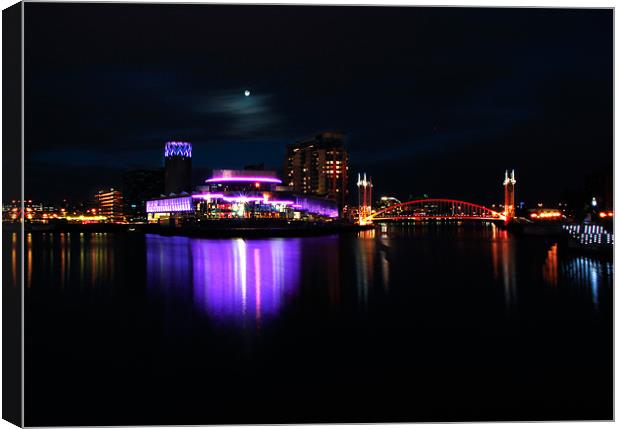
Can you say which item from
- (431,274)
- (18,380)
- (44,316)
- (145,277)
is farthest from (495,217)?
(18,380)

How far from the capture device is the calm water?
4668 mm

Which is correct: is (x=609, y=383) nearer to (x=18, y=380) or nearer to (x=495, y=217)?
(x=18, y=380)

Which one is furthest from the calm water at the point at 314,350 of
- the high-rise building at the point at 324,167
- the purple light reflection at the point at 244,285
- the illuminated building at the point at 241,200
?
the high-rise building at the point at 324,167

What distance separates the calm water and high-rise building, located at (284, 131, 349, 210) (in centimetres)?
6004

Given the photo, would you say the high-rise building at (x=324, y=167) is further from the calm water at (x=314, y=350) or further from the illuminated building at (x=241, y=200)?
the calm water at (x=314, y=350)

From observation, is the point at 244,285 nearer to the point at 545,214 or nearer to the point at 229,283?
the point at 229,283

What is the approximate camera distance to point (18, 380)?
161 inches

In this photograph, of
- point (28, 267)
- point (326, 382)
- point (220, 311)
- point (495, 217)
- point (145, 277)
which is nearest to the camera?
point (326, 382)

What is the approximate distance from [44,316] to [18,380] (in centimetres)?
532

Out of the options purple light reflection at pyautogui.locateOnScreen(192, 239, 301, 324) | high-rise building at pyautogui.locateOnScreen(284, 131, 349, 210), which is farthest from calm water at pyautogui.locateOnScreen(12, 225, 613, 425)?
high-rise building at pyautogui.locateOnScreen(284, 131, 349, 210)

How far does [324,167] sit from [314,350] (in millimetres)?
69264

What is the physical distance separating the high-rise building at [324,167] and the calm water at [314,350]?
60.0m

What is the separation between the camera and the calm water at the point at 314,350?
4.67m

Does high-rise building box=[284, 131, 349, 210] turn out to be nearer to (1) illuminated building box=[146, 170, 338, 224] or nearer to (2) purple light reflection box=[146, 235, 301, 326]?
(1) illuminated building box=[146, 170, 338, 224]
